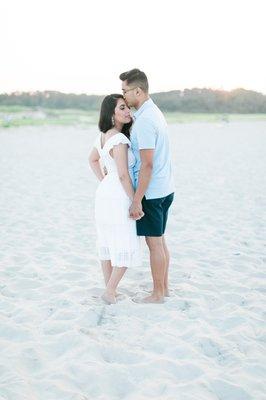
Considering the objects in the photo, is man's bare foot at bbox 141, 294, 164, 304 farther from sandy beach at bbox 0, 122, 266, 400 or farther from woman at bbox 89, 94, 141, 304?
woman at bbox 89, 94, 141, 304

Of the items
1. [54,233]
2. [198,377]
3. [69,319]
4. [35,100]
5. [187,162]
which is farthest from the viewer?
[35,100]

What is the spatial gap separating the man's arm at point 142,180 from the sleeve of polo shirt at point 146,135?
0.04m

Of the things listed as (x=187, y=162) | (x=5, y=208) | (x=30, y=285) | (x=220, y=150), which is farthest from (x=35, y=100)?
(x=30, y=285)

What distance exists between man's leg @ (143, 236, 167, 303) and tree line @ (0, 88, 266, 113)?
149 feet

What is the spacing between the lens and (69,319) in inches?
146

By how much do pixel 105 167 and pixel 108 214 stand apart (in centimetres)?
42

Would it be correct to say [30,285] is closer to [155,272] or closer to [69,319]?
[69,319]

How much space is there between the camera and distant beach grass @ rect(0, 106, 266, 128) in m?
42.3

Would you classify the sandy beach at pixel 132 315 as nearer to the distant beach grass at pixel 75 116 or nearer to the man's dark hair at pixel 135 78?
the man's dark hair at pixel 135 78

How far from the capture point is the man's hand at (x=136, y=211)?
377 centimetres

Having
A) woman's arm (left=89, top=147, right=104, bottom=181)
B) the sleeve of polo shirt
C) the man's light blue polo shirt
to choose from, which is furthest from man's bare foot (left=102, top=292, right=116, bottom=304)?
the sleeve of polo shirt

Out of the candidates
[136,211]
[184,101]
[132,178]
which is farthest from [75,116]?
[136,211]

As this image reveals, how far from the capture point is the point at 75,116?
4747 centimetres

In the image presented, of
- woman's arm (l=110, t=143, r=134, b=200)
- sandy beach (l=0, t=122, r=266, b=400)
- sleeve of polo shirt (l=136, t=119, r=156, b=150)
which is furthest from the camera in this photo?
woman's arm (l=110, t=143, r=134, b=200)
